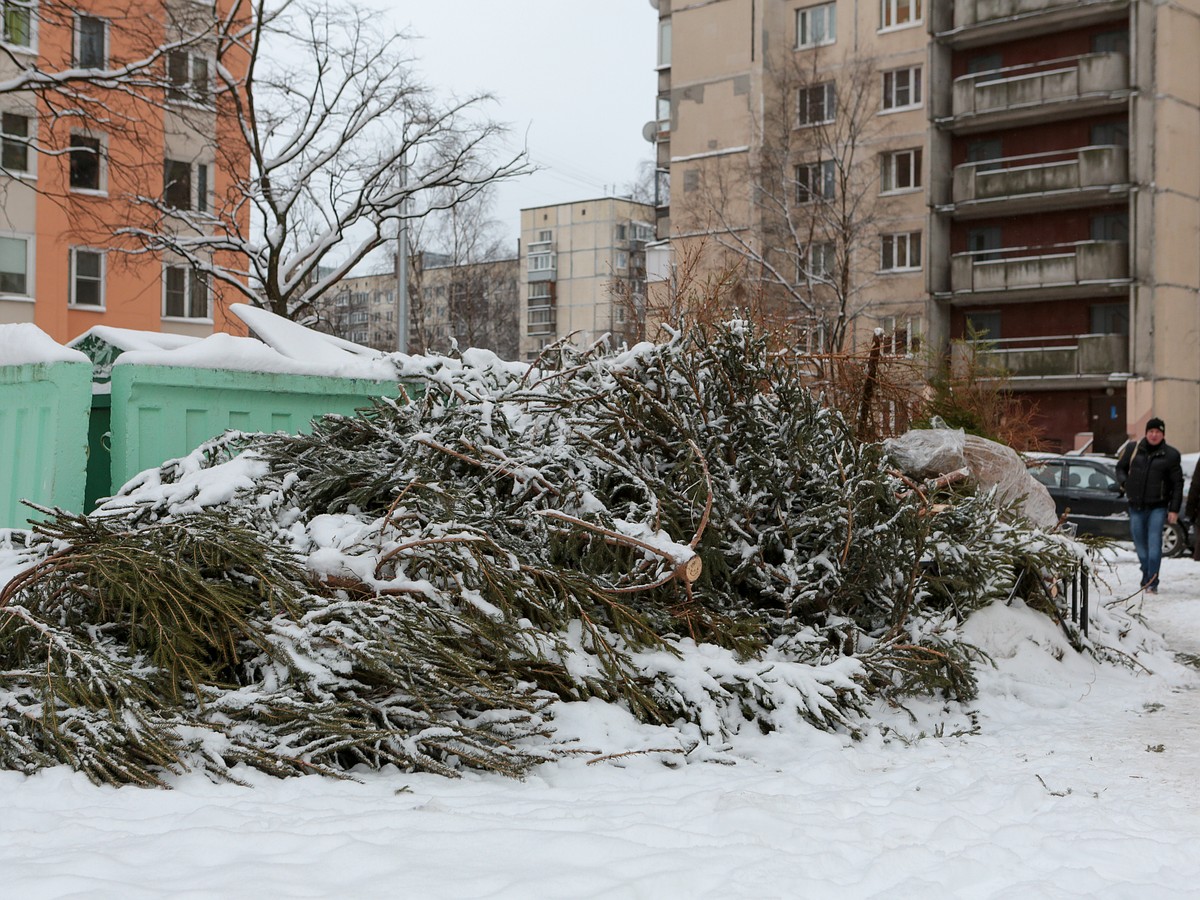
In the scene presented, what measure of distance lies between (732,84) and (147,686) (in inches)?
1539

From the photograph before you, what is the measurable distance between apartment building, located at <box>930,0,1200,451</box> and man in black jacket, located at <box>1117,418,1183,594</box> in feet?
71.4

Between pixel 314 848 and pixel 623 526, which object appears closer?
pixel 314 848

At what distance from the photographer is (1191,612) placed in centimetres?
1031

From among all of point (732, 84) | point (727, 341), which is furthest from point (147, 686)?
point (732, 84)

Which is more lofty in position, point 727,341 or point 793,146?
point 793,146

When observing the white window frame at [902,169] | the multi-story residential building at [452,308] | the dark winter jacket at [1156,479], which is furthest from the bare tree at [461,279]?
the dark winter jacket at [1156,479]

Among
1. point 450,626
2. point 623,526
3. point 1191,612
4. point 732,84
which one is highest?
point 732,84

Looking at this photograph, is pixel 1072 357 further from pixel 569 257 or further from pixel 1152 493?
pixel 569 257

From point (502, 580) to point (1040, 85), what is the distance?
3454cm

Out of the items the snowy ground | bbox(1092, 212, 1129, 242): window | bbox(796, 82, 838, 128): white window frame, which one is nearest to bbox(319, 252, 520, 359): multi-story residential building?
bbox(796, 82, 838, 128): white window frame

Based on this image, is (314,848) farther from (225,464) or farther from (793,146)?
(793,146)

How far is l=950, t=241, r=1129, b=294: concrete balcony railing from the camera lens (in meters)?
33.9

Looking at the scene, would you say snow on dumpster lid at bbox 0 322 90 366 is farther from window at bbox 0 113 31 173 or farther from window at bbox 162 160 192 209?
window at bbox 162 160 192 209

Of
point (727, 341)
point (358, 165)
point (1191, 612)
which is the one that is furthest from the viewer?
point (358, 165)
